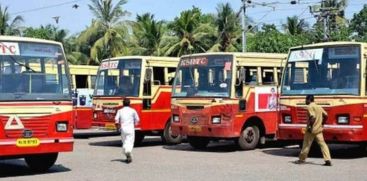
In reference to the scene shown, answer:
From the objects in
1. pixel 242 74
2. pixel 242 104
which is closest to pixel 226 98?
pixel 242 104

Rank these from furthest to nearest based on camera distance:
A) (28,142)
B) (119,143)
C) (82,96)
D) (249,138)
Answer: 1. (82,96)
2. (119,143)
3. (249,138)
4. (28,142)

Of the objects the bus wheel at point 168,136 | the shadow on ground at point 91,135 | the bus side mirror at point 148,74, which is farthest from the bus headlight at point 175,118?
the shadow on ground at point 91,135

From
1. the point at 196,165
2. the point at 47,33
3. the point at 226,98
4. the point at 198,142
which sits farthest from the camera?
the point at 47,33

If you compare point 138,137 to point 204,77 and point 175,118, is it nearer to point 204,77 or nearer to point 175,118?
point 175,118

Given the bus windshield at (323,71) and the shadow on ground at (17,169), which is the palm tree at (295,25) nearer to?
the bus windshield at (323,71)

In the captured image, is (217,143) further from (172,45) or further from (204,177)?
(172,45)

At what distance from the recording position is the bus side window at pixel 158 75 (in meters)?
20.2

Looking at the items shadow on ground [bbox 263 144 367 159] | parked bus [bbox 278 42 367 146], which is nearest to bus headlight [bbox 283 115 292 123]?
parked bus [bbox 278 42 367 146]

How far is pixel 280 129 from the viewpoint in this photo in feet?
52.9

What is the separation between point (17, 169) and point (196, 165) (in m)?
3.91

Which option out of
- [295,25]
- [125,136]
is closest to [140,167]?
[125,136]

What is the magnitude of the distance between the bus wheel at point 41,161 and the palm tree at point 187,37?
111 ft

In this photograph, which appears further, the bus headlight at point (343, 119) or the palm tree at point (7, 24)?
the palm tree at point (7, 24)

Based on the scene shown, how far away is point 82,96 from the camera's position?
23781mm
